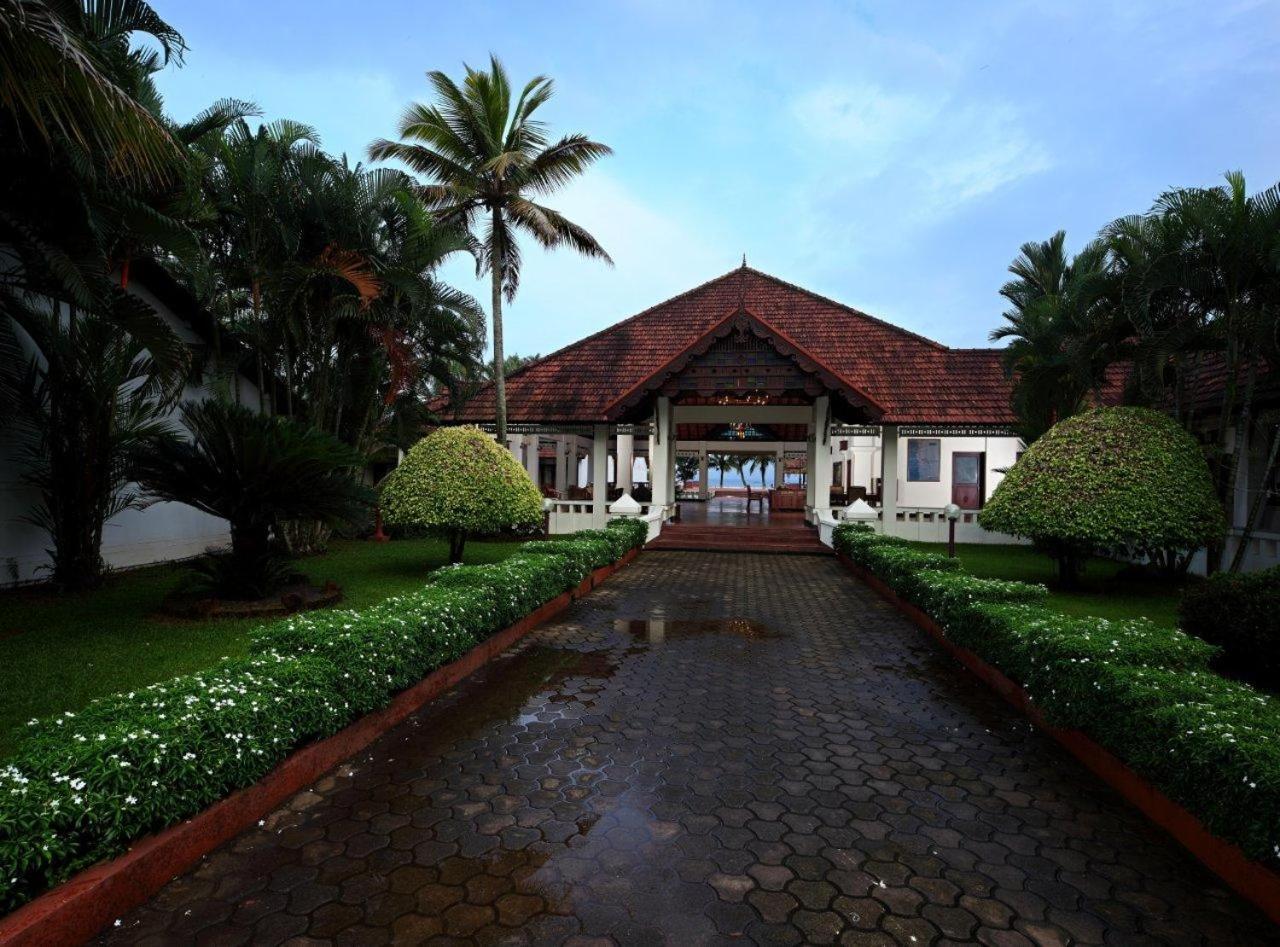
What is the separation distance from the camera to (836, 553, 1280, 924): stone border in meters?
3.07

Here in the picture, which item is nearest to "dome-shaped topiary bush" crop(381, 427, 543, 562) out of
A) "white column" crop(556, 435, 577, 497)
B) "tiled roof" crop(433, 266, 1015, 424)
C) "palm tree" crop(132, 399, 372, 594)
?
"palm tree" crop(132, 399, 372, 594)

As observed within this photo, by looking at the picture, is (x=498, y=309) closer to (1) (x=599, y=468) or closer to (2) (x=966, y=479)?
(1) (x=599, y=468)

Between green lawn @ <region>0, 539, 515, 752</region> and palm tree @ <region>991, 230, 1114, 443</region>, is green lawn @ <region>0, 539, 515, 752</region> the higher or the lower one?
the lower one

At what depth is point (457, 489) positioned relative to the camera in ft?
35.8

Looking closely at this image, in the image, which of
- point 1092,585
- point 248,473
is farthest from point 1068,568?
point 248,473

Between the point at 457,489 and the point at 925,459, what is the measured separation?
56.0ft

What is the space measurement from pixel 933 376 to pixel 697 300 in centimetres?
747

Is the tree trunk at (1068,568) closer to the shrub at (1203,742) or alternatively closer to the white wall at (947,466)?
the shrub at (1203,742)

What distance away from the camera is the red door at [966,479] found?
22656 mm

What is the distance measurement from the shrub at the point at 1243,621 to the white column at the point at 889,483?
432 inches

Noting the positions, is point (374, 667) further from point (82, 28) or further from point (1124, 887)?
point (82, 28)

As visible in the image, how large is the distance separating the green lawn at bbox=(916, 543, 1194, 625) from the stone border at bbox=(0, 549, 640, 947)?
854 cm

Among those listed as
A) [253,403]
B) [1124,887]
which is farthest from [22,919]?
[253,403]

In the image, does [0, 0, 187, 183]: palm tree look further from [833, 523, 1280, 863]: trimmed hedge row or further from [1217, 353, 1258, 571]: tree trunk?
[1217, 353, 1258, 571]: tree trunk
